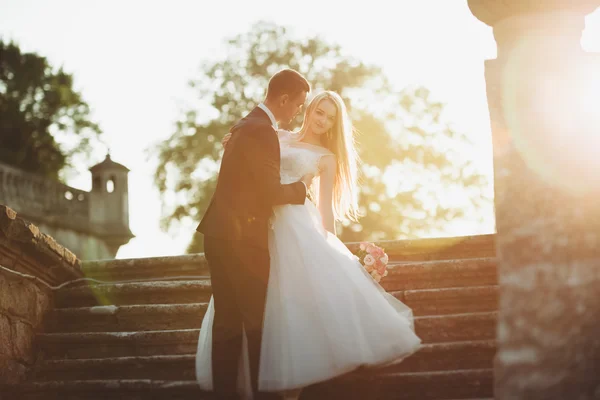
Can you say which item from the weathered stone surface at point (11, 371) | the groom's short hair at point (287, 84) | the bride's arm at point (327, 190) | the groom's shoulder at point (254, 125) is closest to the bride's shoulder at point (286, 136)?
the bride's arm at point (327, 190)

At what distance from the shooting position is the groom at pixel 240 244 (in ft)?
16.8

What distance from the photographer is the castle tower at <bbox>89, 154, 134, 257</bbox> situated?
88.3 ft

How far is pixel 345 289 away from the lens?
532 cm

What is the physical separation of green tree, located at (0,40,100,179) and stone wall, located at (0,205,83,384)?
29.1 m

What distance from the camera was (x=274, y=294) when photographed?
5297 millimetres

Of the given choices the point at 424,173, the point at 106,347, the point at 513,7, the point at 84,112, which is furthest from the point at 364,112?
the point at 513,7


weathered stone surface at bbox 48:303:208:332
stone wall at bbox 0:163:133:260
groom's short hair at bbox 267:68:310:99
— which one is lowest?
weathered stone surface at bbox 48:303:208:332

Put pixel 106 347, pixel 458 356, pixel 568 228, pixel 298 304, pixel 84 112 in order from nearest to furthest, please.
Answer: pixel 568 228
pixel 298 304
pixel 458 356
pixel 106 347
pixel 84 112

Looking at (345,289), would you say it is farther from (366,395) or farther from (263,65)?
(263,65)

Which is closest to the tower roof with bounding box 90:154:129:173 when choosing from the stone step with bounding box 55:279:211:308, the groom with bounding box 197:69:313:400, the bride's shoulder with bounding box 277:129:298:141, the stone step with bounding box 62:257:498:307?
the stone step with bounding box 62:257:498:307

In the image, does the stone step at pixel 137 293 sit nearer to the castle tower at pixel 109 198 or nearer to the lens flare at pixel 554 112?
the lens flare at pixel 554 112

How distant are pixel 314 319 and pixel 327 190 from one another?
1079mm

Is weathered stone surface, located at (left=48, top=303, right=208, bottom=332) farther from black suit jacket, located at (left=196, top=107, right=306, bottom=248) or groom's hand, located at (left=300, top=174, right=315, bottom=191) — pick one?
black suit jacket, located at (left=196, top=107, right=306, bottom=248)

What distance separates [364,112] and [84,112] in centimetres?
1358
